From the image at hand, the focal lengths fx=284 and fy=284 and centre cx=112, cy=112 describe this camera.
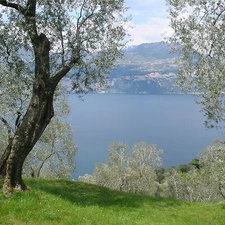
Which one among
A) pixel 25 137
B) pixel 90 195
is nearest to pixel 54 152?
pixel 90 195

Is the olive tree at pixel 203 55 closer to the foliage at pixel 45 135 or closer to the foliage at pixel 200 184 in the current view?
the foliage at pixel 45 135

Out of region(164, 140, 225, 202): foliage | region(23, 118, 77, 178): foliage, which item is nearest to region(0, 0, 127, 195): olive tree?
region(23, 118, 77, 178): foliage

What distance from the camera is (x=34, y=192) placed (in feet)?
38.1

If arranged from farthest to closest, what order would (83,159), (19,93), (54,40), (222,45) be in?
(83,159), (19,93), (54,40), (222,45)

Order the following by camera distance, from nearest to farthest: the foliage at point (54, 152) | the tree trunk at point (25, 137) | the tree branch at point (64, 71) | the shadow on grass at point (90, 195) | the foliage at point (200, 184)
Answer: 1. the tree trunk at point (25, 137)
2. the tree branch at point (64, 71)
3. the shadow on grass at point (90, 195)
4. the foliage at point (54, 152)
5. the foliage at point (200, 184)

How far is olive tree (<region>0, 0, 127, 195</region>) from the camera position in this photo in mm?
12086

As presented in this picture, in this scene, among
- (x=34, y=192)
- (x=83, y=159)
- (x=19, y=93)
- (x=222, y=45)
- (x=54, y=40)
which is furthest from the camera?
(x=83, y=159)

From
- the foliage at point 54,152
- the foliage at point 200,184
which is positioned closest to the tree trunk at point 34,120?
the foliage at point 54,152

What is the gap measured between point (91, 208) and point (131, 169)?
122ft

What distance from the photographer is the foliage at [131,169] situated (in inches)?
1870

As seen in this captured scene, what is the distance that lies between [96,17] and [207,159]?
3784cm

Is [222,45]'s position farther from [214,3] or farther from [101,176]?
[101,176]

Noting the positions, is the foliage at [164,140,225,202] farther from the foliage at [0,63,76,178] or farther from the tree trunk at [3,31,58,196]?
the tree trunk at [3,31,58,196]

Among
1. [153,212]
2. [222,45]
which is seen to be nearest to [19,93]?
[153,212]
